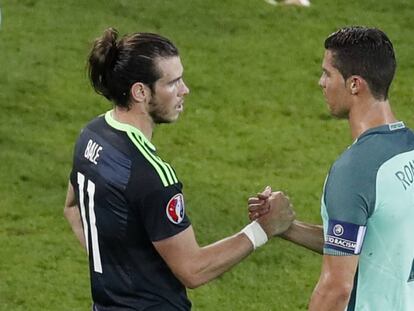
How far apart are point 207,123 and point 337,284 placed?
760cm

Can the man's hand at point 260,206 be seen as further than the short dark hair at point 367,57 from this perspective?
Yes

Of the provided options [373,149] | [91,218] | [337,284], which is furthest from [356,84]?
[91,218]

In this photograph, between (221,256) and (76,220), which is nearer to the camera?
(221,256)

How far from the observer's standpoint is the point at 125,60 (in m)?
4.47

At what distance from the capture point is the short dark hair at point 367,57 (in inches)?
167

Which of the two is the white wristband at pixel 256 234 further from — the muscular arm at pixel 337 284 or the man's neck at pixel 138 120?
the man's neck at pixel 138 120

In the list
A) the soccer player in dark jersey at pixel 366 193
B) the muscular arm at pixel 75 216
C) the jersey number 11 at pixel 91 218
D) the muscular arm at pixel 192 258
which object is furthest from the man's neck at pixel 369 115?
the muscular arm at pixel 75 216

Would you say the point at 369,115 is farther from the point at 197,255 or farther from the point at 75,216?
the point at 75,216

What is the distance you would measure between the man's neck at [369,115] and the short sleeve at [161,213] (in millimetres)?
702

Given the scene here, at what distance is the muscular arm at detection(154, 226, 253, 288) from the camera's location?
4336mm

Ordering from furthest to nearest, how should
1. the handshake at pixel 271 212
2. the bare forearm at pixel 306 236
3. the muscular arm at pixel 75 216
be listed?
the muscular arm at pixel 75 216 → the bare forearm at pixel 306 236 → the handshake at pixel 271 212

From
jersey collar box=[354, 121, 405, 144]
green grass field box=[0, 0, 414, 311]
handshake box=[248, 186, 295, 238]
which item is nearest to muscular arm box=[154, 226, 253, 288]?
handshake box=[248, 186, 295, 238]

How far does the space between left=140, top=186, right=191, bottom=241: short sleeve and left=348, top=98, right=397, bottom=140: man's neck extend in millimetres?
702

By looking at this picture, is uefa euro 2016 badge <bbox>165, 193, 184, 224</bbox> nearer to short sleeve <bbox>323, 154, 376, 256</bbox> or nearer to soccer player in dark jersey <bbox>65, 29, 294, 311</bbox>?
soccer player in dark jersey <bbox>65, 29, 294, 311</bbox>
